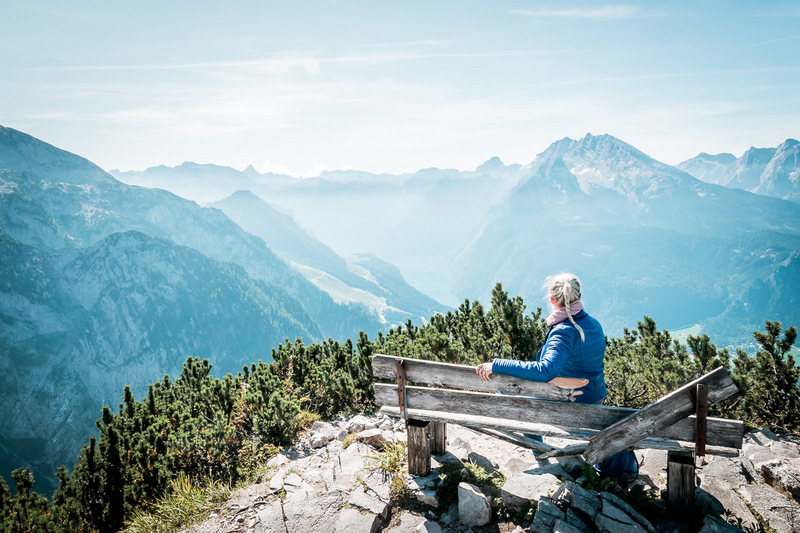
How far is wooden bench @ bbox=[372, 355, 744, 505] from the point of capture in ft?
14.4

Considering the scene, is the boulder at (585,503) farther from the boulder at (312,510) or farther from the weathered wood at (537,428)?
the boulder at (312,510)

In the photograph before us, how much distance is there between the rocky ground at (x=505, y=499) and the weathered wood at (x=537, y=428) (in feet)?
1.86

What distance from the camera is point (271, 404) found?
8406 mm

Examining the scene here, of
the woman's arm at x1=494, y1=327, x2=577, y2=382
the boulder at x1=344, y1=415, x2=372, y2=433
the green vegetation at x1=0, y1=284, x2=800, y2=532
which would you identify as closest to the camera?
the woman's arm at x1=494, y1=327, x2=577, y2=382

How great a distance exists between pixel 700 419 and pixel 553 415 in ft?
4.78

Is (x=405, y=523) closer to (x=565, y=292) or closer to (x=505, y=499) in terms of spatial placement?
(x=505, y=499)

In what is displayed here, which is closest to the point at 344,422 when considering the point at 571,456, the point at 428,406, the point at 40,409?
the point at 428,406

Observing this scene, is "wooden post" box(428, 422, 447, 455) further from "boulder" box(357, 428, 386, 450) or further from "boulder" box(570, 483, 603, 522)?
"boulder" box(570, 483, 603, 522)

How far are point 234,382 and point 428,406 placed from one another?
20.4 ft

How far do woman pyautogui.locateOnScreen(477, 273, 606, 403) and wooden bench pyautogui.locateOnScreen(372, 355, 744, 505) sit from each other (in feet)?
0.87

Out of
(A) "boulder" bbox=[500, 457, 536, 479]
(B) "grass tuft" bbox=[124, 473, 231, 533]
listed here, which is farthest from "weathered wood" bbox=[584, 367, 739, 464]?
(B) "grass tuft" bbox=[124, 473, 231, 533]

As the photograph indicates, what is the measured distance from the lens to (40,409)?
170 metres

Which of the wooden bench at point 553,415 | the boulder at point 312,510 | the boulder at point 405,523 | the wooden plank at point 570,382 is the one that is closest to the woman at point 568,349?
the wooden plank at point 570,382

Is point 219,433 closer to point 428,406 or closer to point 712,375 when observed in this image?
point 428,406
